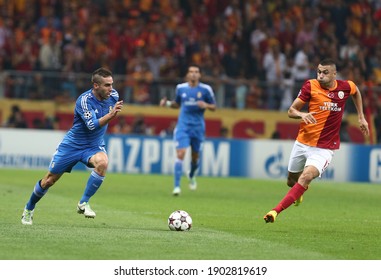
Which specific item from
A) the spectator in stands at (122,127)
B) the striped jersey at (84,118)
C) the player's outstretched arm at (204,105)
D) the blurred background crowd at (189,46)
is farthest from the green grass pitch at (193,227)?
the blurred background crowd at (189,46)

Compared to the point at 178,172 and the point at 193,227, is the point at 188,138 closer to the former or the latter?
the point at 178,172

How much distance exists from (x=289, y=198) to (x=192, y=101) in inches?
298

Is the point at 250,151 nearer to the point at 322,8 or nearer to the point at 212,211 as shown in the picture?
the point at 322,8

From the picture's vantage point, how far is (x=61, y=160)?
1241 cm

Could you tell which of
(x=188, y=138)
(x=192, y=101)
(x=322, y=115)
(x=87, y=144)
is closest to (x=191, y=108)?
(x=192, y=101)

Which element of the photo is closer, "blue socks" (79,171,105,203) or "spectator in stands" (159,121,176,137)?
"blue socks" (79,171,105,203)

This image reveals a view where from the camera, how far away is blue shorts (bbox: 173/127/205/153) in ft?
63.6

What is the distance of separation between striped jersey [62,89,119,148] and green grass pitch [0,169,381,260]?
1118mm

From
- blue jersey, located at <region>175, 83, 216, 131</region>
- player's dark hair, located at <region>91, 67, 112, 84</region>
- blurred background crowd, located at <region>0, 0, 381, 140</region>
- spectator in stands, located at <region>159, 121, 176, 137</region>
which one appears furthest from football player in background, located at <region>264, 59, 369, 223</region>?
spectator in stands, located at <region>159, 121, 176, 137</region>

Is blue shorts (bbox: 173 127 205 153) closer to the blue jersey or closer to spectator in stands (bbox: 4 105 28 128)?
the blue jersey

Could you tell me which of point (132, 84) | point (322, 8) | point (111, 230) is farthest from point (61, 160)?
point (322, 8)

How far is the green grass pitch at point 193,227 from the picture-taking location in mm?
9750

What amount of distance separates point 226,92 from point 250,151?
180 centimetres

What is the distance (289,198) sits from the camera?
1222 centimetres
